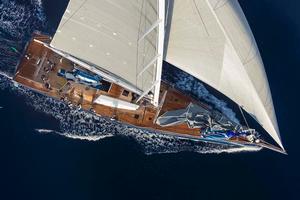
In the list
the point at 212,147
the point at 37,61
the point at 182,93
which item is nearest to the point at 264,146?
the point at 212,147

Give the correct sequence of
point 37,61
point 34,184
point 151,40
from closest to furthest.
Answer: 1. point 151,40
2. point 34,184
3. point 37,61

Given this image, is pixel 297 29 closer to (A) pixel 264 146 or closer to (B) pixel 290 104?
(B) pixel 290 104

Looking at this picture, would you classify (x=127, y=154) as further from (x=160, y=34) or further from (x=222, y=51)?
(x=222, y=51)

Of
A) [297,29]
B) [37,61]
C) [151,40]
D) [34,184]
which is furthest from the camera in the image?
[297,29]

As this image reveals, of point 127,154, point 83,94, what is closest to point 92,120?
point 83,94

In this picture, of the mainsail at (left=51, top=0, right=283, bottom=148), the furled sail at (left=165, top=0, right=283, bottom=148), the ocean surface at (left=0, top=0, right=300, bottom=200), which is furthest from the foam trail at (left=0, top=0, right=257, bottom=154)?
the furled sail at (left=165, top=0, right=283, bottom=148)

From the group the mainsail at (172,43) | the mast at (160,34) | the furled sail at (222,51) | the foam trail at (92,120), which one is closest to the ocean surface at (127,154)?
the foam trail at (92,120)
